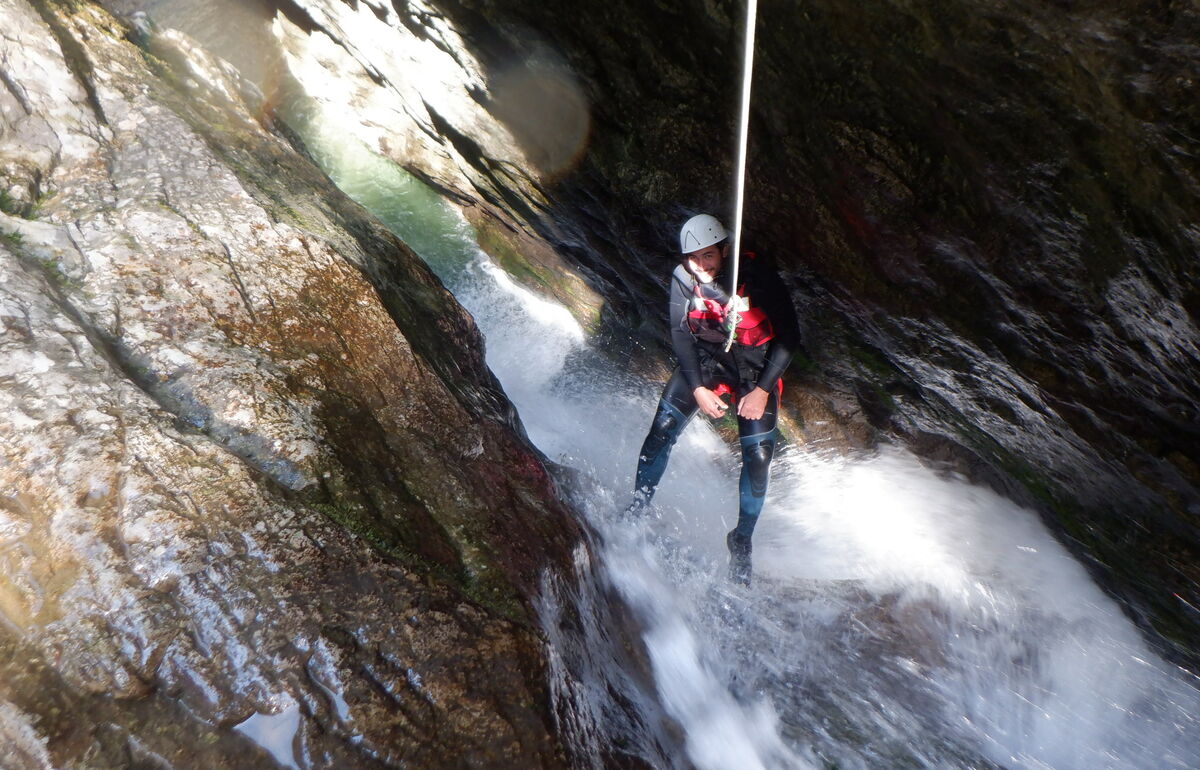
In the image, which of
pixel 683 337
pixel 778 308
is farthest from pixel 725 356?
pixel 778 308

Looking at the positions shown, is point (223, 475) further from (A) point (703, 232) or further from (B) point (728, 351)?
(B) point (728, 351)

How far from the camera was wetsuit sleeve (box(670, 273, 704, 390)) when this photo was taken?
520 centimetres

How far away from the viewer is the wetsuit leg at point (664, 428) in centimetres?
564

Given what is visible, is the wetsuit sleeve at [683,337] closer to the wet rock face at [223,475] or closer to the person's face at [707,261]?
the person's face at [707,261]

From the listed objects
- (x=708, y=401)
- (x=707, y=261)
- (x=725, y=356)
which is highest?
(x=707, y=261)

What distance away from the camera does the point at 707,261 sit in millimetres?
4844

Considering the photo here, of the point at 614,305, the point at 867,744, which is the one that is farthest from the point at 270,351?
the point at 614,305

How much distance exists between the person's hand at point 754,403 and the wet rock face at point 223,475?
70.8 inches

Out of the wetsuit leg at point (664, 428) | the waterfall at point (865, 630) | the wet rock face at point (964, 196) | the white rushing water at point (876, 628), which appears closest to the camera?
A: the wet rock face at point (964, 196)

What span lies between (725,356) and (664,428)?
82 centimetres

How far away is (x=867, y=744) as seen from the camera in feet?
14.5

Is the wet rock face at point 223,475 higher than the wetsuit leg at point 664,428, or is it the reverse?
the wet rock face at point 223,475

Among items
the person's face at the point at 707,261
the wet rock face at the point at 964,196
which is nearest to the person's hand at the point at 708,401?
the person's face at the point at 707,261

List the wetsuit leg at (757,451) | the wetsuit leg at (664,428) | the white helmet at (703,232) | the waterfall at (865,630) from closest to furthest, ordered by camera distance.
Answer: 1. the waterfall at (865,630)
2. the white helmet at (703,232)
3. the wetsuit leg at (757,451)
4. the wetsuit leg at (664,428)
